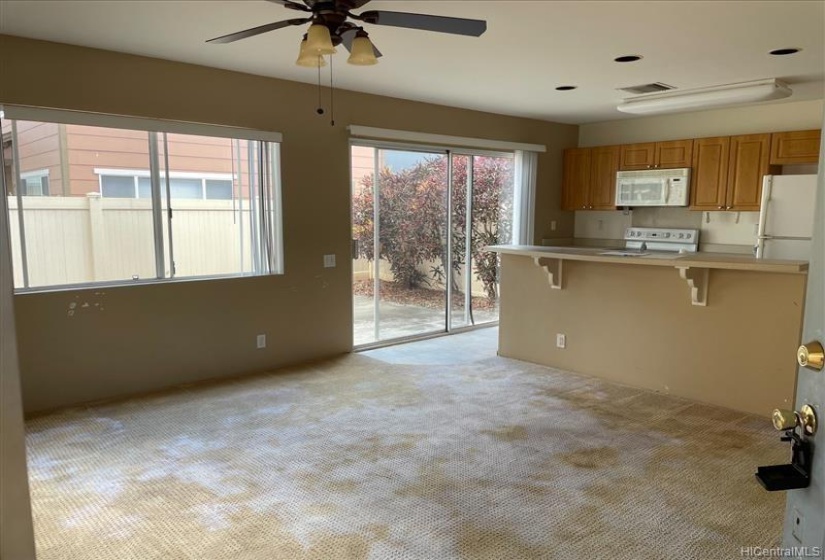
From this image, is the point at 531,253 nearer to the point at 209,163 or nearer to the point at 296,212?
the point at 296,212

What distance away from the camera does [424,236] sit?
5922 mm

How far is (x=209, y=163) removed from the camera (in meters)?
4.37

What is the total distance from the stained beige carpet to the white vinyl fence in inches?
38.5

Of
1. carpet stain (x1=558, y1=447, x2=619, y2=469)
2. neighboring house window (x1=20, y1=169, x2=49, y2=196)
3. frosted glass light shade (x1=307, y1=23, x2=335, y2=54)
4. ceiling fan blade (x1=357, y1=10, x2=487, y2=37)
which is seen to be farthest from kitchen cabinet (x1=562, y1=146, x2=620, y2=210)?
neighboring house window (x1=20, y1=169, x2=49, y2=196)

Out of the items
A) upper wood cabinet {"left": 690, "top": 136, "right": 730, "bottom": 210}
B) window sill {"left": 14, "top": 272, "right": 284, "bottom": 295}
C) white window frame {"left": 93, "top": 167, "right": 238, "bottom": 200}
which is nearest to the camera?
window sill {"left": 14, "top": 272, "right": 284, "bottom": 295}

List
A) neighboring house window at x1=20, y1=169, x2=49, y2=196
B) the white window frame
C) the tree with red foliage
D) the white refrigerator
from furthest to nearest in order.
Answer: the tree with red foliage < the white refrigerator < the white window frame < neighboring house window at x1=20, y1=169, x2=49, y2=196

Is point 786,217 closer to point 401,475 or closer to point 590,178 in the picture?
point 590,178

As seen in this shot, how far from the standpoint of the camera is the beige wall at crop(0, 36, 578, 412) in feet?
12.0

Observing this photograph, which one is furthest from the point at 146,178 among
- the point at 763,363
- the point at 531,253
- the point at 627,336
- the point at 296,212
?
the point at 763,363

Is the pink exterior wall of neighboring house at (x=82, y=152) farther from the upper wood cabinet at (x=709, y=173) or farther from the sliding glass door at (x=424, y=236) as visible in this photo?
the upper wood cabinet at (x=709, y=173)

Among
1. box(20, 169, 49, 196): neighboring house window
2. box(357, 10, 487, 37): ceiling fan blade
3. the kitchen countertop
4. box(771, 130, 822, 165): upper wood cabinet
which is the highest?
box(357, 10, 487, 37): ceiling fan blade

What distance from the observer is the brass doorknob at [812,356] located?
35.8 inches

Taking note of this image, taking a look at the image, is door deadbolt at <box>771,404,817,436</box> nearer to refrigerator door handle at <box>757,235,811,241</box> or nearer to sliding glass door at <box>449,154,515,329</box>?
refrigerator door handle at <box>757,235,811,241</box>

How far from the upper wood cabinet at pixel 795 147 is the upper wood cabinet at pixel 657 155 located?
0.79m
